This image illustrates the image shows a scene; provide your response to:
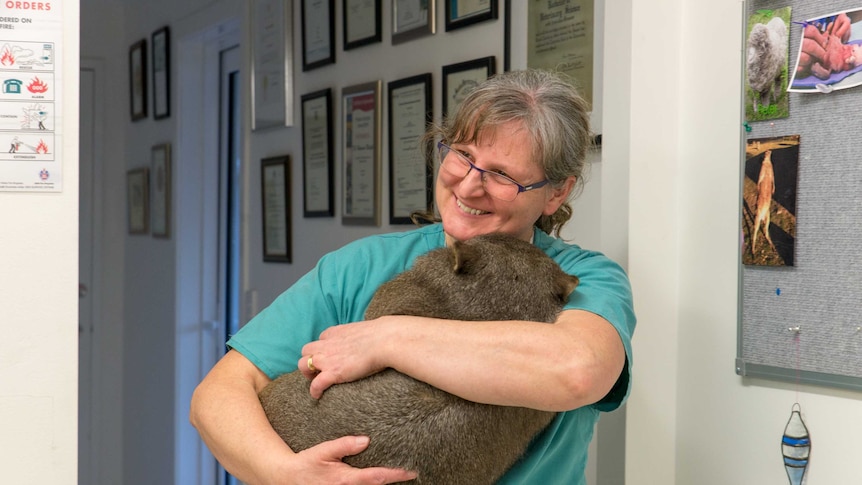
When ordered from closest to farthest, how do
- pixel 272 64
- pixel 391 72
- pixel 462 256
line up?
pixel 462 256 → pixel 391 72 → pixel 272 64

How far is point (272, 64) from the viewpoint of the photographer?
4379mm

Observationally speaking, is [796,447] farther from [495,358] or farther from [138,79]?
[138,79]

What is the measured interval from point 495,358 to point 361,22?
2558 millimetres

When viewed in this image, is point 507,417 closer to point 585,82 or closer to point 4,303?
point 4,303

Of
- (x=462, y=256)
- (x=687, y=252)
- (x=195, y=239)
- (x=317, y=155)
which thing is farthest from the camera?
(x=195, y=239)

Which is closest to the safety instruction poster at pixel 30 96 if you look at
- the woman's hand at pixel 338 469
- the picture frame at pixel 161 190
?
the woman's hand at pixel 338 469

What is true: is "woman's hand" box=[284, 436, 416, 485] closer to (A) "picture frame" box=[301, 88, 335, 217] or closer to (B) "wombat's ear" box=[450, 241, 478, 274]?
(B) "wombat's ear" box=[450, 241, 478, 274]

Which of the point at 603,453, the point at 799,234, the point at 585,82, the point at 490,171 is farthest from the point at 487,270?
the point at 585,82

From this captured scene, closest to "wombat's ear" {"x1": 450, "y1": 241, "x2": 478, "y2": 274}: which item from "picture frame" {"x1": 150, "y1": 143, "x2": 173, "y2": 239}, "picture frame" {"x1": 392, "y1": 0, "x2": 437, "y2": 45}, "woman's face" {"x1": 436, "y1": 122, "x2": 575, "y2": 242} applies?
"woman's face" {"x1": 436, "y1": 122, "x2": 575, "y2": 242}

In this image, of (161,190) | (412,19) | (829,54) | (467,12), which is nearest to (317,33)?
(412,19)

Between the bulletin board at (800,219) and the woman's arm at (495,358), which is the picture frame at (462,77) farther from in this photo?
the woman's arm at (495,358)

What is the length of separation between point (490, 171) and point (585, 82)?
0.83 meters

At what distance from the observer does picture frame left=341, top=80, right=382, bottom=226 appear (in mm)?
3531

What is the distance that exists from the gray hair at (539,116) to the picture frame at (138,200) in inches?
186
